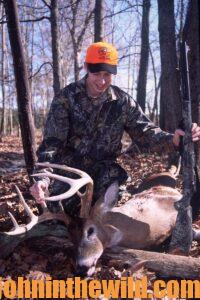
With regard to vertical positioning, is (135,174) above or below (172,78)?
below

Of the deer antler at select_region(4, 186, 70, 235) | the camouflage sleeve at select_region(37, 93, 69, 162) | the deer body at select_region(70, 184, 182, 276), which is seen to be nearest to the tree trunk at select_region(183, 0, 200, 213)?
the deer body at select_region(70, 184, 182, 276)

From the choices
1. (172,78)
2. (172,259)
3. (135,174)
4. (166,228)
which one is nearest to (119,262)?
(172,259)

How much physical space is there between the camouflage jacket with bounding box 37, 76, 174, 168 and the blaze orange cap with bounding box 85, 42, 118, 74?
0.40 metres

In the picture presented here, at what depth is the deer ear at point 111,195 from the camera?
452 centimetres

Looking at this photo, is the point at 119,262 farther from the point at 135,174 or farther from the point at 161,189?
the point at 135,174

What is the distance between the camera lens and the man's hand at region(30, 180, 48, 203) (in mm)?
4094

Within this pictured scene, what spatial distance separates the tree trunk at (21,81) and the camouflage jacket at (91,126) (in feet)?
4.18

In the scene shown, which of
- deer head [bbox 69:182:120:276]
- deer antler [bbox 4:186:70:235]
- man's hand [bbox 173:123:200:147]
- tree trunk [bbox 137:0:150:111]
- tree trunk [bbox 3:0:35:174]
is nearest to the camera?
deer antler [bbox 4:186:70:235]

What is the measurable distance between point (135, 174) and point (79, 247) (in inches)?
171

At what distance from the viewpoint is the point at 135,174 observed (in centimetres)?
844

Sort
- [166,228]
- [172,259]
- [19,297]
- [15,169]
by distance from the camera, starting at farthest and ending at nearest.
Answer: [15,169], [166,228], [172,259], [19,297]

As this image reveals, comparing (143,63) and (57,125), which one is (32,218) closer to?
(57,125)

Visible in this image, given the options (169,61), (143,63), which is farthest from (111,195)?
(143,63)

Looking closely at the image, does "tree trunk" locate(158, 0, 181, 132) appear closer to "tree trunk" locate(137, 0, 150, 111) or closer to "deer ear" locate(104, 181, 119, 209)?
"deer ear" locate(104, 181, 119, 209)
